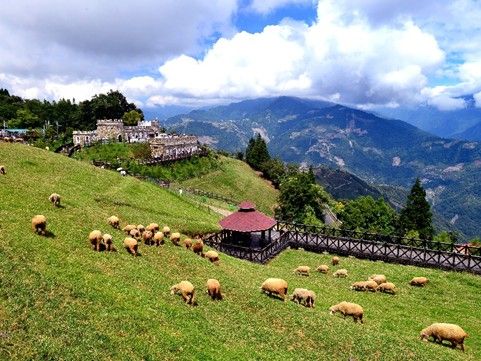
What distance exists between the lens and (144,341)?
19094 mm

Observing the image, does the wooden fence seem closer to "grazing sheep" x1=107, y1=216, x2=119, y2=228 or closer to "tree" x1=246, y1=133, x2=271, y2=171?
"grazing sheep" x1=107, y1=216, x2=119, y2=228

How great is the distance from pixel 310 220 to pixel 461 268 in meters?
43.7

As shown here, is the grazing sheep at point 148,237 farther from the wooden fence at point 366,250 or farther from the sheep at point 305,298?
the wooden fence at point 366,250

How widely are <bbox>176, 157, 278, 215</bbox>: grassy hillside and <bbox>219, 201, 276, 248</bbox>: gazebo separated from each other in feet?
192

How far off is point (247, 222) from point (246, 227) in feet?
3.28

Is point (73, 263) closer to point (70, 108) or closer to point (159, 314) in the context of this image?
point (159, 314)

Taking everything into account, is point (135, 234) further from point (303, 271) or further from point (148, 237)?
point (303, 271)

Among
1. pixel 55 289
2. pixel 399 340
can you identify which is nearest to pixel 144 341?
pixel 55 289

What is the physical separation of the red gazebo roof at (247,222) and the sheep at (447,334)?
23.6 m

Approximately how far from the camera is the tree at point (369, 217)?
10106cm

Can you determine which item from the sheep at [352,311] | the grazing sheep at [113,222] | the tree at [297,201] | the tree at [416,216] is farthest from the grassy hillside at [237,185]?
the sheep at [352,311]

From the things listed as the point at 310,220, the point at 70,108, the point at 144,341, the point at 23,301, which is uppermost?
the point at 70,108

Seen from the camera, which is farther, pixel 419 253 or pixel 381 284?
pixel 419 253

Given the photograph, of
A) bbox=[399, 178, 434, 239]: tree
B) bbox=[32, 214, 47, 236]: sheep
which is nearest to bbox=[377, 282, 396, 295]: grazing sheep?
bbox=[32, 214, 47, 236]: sheep
